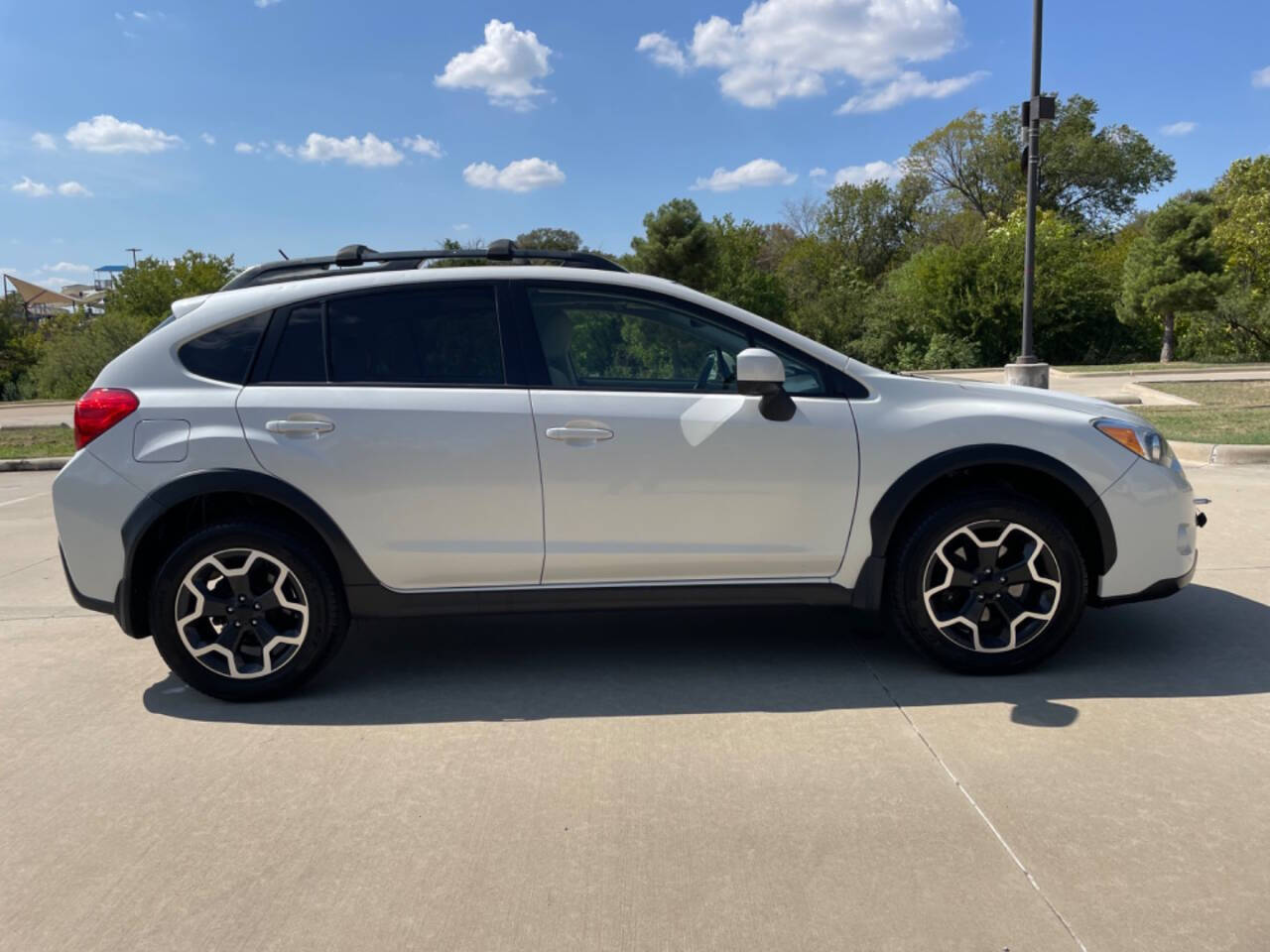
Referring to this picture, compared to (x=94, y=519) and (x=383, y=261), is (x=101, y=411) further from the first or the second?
(x=383, y=261)

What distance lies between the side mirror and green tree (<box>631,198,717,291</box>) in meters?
34.4

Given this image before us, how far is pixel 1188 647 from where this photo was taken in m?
4.46

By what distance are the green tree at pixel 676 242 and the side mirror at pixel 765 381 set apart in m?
34.4

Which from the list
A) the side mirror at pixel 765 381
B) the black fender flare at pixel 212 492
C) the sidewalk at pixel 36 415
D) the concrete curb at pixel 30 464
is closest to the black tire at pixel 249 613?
the black fender flare at pixel 212 492

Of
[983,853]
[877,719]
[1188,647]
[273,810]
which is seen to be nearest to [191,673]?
[273,810]

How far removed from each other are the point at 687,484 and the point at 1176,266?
2976cm

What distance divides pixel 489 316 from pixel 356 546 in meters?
1.08

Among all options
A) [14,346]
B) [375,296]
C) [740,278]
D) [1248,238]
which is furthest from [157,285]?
[375,296]

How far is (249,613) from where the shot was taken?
396 centimetres

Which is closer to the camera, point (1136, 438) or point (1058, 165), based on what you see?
point (1136, 438)

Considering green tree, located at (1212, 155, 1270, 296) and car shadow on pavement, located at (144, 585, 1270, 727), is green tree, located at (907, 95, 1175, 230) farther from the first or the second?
car shadow on pavement, located at (144, 585, 1270, 727)

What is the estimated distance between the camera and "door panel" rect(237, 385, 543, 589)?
3.90m

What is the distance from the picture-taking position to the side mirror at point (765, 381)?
3.81 metres

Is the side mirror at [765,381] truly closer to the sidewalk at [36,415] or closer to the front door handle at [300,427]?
the front door handle at [300,427]
